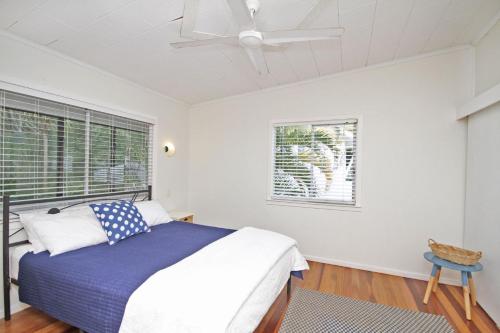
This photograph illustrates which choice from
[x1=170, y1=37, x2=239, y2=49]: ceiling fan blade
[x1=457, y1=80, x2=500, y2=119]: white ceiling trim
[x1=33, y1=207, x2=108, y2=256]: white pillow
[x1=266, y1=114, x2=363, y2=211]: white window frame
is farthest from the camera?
[x1=266, y1=114, x2=363, y2=211]: white window frame

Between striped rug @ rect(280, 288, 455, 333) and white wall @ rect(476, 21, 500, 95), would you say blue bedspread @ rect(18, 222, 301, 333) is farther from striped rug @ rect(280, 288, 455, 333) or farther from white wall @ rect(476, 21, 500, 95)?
white wall @ rect(476, 21, 500, 95)

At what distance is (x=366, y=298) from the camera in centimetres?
257

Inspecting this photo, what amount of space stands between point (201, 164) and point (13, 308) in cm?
274

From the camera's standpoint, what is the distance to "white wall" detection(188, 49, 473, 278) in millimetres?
2910

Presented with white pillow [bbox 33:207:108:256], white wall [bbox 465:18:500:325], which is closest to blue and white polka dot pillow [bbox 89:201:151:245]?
white pillow [bbox 33:207:108:256]

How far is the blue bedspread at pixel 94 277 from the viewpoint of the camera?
1.52m

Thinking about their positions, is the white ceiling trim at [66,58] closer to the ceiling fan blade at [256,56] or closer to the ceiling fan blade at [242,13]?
the ceiling fan blade at [256,56]

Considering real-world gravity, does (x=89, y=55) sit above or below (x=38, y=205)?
above

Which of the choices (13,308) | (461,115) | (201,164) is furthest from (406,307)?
(13,308)

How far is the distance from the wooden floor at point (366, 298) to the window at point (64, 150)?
1070mm

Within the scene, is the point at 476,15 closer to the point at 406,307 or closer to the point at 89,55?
the point at 406,307

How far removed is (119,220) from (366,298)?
102 inches

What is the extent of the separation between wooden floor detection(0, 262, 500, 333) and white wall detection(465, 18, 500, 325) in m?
0.23

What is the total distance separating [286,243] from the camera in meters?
2.27
